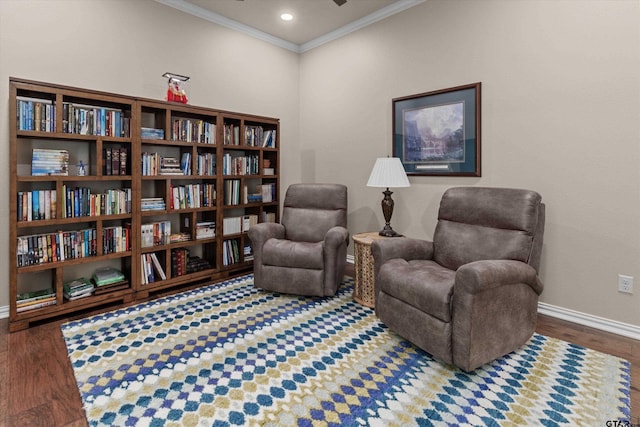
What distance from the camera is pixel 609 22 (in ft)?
7.86

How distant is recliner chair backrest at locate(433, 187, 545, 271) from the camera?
89.6 inches

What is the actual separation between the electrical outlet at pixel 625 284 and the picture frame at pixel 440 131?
125 centimetres

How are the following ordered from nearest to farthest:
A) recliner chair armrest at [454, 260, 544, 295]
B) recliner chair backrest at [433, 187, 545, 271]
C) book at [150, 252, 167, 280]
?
recliner chair armrest at [454, 260, 544, 295] → recliner chair backrest at [433, 187, 545, 271] → book at [150, 252, 167, 280]

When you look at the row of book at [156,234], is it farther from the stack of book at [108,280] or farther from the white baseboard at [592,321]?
the white baseboard at [592,321]

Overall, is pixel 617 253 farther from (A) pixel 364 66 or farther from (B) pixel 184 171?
(B) pixel 184 171

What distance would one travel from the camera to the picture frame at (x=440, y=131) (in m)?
3.10

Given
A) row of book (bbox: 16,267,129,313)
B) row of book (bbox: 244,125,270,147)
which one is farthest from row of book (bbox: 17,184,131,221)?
row of book (bbox: 244,125,270,147)

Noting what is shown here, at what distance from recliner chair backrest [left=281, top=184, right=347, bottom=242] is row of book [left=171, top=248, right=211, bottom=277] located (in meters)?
0.93

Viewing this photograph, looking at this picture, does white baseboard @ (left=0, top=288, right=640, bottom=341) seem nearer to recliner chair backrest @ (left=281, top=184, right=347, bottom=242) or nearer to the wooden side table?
the wooden side table

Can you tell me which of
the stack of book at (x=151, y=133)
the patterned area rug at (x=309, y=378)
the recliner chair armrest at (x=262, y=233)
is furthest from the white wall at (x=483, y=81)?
the recliner chair armrest at (x=262, y=233)

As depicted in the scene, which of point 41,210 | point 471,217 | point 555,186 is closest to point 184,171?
point 41,210

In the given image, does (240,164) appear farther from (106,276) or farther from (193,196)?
(106,276)

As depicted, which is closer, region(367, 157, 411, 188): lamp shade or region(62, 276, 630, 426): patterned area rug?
region(62, 276, 630, 426): patterned area rug

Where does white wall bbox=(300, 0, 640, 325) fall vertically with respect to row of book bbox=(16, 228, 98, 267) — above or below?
above
